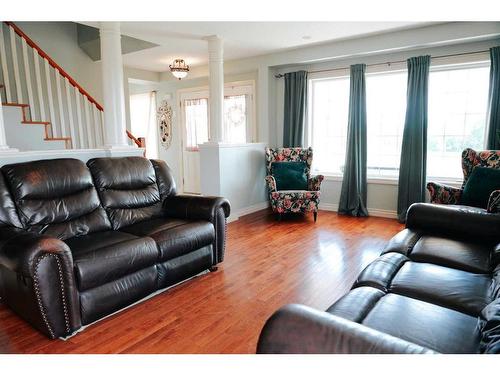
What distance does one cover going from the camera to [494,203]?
3.02m

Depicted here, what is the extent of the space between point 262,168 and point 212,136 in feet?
3.90

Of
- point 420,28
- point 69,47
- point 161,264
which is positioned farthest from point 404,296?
point 69,47

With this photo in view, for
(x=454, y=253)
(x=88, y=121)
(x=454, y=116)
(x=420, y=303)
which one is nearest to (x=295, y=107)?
(x=454, y=116)

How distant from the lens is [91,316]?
213cm

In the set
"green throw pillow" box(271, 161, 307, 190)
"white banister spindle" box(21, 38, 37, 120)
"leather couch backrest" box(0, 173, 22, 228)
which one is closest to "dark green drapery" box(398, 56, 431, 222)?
"green throw pillow" box(271, 161, 307, 190)

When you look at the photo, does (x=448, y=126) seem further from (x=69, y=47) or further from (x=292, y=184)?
(x=69, y=47)

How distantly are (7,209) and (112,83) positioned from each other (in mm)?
1830

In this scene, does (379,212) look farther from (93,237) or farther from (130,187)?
(93,237)

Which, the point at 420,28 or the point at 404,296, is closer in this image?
the point at 404,296

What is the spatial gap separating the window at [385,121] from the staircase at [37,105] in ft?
12.9

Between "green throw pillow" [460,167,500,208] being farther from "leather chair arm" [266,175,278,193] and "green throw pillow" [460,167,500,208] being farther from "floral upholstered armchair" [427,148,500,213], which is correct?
"leather chair arm" [266,175,278,193]

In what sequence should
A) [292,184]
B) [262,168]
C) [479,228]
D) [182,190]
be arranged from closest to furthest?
[479,228], [292,184], [262,168], [182,190]

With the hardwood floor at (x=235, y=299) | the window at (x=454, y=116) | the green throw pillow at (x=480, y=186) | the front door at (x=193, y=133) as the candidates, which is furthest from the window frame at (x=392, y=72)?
the front door at (x=193, y=133)

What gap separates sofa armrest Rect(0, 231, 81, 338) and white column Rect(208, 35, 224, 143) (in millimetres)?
2954
